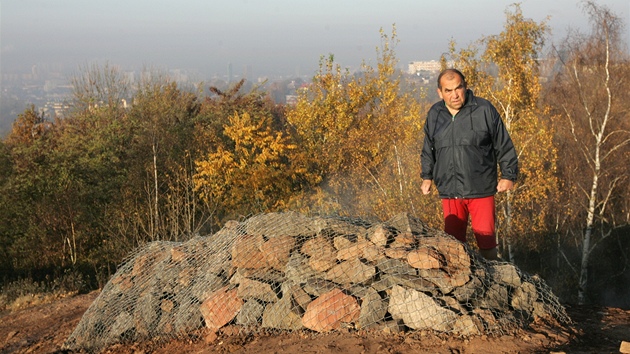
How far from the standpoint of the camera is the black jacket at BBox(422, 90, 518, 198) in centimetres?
583

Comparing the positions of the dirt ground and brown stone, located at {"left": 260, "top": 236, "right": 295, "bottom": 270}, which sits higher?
brown stone, located at {"left": 260, "top": 236, "right": 295, "bottom": 270}

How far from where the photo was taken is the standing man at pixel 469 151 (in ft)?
19.0

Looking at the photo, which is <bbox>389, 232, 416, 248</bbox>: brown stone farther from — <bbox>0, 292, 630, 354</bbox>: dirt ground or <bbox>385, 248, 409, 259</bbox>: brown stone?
<bbox>0, 292, 630, 354</bbox>: dirt ground

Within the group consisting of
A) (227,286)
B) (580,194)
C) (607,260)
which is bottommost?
(607,260)

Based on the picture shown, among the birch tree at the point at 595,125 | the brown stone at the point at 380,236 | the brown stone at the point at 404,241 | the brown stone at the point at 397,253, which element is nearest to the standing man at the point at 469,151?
the brown stone at the point at 404,241

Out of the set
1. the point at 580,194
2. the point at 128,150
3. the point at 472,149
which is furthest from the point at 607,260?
the point at 472,149

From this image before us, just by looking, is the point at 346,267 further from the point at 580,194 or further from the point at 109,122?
the point at 580,194

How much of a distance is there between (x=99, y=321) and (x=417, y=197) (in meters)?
16.1

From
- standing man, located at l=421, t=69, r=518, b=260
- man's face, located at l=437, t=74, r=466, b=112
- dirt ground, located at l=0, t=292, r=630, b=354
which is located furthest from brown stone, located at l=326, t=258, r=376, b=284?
man's face, located at l=437, t=74, r=466, b=112

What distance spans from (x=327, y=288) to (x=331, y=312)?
0.29m

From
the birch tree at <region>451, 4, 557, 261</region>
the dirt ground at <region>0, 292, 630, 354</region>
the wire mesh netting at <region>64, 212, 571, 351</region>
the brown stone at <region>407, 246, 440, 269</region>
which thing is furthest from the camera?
the birch tree at <region>451, 4, 557, 261</region>

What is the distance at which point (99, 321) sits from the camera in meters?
6.97

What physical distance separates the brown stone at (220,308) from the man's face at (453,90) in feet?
8.88

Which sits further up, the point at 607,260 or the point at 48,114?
the point at 48,114
